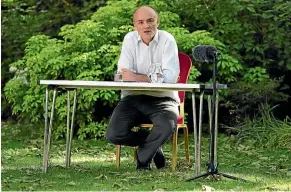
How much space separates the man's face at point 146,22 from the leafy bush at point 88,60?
7.69 feet

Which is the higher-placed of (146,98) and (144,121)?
(146,98)

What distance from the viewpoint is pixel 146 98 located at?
18.5 ft

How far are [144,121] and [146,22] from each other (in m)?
0.72

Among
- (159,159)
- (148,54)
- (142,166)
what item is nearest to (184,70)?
(148,54)

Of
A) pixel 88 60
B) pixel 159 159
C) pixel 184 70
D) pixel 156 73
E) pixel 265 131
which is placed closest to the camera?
pixel 156 73

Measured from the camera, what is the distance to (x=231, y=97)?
8.40 meters

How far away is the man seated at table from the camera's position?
5.40 metres

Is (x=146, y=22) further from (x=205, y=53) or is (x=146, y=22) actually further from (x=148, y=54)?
(x=205, y=53)

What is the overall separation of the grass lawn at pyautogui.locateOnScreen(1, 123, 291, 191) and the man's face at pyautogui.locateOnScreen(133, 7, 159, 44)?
981 mm

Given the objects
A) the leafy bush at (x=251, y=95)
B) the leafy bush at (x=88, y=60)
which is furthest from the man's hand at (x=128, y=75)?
the leafy bush at (x=251, y=95)

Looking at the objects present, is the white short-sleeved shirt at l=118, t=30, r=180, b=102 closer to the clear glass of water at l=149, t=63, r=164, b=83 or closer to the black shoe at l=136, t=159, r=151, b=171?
the clear glass of water at l=149, t=63, r=164, b=83

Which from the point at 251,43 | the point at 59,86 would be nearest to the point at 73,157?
the point at 59,86

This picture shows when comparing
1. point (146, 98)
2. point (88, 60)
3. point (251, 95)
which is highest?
point (88, 60)

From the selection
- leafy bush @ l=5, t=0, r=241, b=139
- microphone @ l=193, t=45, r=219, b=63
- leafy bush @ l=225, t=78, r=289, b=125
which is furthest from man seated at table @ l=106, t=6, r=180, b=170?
A: leafy bush @ l=225, t=78, r=289, b=125
